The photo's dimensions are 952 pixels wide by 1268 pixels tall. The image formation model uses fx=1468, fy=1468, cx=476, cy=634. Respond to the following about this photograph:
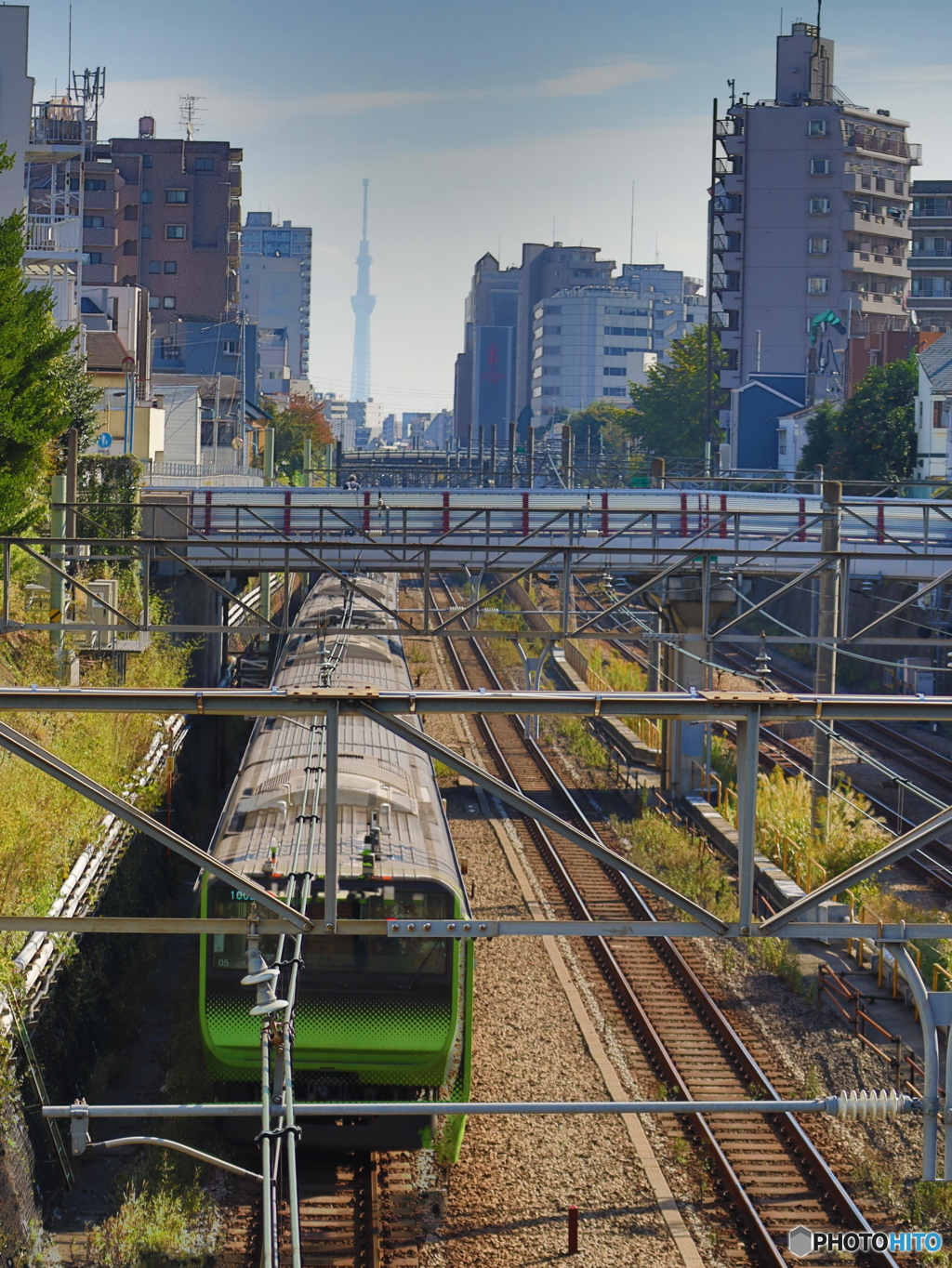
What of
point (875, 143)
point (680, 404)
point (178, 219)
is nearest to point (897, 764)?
point (680, 404)

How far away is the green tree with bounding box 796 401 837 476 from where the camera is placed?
48159 mm

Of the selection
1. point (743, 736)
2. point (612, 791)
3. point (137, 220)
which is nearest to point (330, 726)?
point (743, 736)

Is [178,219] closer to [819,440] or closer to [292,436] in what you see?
[292,436]

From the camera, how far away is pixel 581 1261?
9172 millimetres

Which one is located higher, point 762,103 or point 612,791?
point 762,103

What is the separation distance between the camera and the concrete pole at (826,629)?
18.0 meters

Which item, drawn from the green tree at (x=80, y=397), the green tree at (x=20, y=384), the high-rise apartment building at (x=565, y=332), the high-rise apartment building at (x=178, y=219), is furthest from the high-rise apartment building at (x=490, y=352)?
the green tree at (x=20, y=384)

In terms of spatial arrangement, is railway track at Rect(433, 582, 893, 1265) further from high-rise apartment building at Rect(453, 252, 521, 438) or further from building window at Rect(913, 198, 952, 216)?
high-rise apartment building at Rect(453, 252, 521, 438)

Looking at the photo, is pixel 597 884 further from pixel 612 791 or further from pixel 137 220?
pixel 137 220

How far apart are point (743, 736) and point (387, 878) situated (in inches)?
168

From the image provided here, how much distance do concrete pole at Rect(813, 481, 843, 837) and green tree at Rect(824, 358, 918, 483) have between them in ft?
86.9

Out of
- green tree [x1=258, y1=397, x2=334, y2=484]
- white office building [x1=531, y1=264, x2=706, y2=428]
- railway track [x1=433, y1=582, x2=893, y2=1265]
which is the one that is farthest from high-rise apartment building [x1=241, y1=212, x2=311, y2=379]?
railway track [x1=433, y1=582, x2=893, y2=1265]

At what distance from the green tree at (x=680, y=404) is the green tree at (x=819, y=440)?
620 inches

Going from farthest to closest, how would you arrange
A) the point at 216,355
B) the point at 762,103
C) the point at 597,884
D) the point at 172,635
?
the point at 762,103 < the point at 216,355 < the point at 172,635 < the point at 597,884
